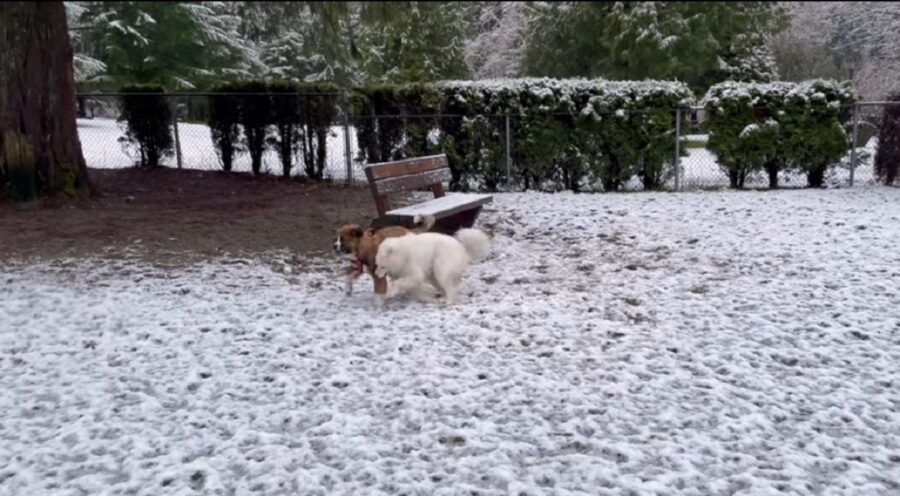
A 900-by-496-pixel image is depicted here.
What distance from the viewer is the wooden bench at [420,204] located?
660cm

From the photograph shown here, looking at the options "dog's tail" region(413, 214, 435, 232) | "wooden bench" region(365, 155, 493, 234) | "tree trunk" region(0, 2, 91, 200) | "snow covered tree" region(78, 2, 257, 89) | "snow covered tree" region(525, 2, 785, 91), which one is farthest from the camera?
"tree trunk" region(0, 2, 91, 200)

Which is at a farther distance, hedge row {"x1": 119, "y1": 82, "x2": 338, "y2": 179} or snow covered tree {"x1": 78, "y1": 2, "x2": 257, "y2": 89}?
hedge row {"x1": 119, "y1": 82, "x2": 338, "y2": 179}

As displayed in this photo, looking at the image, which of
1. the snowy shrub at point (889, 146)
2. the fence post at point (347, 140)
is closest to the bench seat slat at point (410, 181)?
the fence post at point (347, 140)

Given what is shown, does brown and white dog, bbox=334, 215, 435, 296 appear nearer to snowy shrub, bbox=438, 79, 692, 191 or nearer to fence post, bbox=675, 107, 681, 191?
snowy shrub, bbox=438, 79, 692, 191

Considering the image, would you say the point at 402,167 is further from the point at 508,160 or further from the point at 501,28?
the point at 508,160

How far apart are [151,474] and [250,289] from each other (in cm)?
283

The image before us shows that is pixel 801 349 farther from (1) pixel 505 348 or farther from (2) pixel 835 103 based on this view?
(2) pixel 835 103

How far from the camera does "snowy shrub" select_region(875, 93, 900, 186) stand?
11.5 metres

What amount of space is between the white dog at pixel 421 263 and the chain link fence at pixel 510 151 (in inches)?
247

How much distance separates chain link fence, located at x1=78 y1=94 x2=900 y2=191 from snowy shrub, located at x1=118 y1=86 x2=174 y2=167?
0.13m

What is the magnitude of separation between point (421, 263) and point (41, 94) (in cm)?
552

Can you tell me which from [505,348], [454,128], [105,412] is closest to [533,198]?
[454,128]

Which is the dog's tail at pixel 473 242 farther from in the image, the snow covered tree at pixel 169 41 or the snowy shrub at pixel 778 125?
the snowy shrub at pixel 778 125

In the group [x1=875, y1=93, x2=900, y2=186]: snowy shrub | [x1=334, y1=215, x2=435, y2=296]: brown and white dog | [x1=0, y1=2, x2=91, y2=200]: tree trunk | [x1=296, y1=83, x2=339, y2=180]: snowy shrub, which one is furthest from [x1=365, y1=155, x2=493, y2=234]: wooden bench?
[x1=875, y1=93, x2=900, y2=186]: snowy shrub
